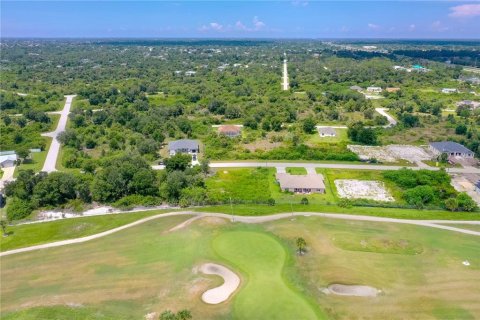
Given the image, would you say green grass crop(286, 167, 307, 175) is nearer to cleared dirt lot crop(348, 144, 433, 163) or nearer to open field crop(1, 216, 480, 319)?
cleared dirt lot crop(348, 144, 433, 163)

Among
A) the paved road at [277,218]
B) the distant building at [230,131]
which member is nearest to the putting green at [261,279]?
the paved road at [277,218]

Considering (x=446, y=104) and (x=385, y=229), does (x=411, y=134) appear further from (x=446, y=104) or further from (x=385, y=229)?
(x=385, y=229)

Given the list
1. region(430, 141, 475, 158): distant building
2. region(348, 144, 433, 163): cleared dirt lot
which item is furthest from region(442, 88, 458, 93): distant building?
region(348, 144, 433, 163): cleared dirt lot

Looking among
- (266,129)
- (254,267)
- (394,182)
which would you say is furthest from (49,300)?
(266,129)

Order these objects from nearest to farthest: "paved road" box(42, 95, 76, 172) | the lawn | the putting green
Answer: the putting green
the lawn
"paved road" box(42, 95, 76, 172)

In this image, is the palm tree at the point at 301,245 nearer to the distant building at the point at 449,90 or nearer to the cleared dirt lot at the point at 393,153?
the cleared dirt lot at the point at 393,153

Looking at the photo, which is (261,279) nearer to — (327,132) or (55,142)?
(327,132)
